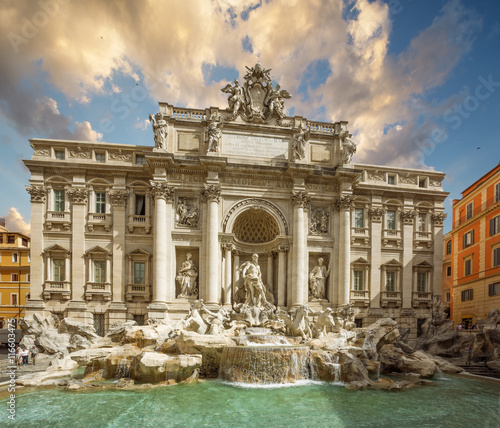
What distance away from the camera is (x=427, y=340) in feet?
67.7

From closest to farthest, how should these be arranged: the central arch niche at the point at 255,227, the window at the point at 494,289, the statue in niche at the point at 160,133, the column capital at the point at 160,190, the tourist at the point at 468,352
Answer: the tourist at the point at 468,352 → the column capital at the point at 160,190 → the statue in niche at the point at 160,133 → the central arch niche at the point at 255,227 → the window at the point at 494,289

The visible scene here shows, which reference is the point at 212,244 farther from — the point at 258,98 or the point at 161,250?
the point at 258,98

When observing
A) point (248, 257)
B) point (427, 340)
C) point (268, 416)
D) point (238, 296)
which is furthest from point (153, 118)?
point (427, 340)

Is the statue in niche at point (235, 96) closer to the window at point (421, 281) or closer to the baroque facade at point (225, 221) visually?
the baroque facade at point (225, 221)

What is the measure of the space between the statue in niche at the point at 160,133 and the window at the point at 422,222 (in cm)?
1857

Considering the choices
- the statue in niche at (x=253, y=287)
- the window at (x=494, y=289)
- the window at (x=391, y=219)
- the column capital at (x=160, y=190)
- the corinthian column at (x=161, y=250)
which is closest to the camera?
the corinthian column at (x=161, y=250)

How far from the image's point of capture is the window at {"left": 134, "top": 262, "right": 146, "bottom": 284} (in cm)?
2052

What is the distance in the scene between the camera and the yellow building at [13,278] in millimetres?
31703

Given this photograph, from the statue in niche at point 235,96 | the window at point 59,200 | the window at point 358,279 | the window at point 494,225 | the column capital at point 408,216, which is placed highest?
the statue in niche at point 235,96

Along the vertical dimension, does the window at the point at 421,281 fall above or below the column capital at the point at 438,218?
below

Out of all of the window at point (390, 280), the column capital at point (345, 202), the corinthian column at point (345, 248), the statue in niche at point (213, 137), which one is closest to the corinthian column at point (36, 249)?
the statue in niche at point (213, 137)

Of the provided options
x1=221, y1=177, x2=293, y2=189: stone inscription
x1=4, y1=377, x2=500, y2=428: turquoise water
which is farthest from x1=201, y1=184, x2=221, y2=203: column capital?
x1=4, y1=377, x2=500, y2=428: turquoise water

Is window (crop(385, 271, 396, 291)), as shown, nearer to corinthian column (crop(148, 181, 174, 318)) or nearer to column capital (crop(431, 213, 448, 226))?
column capital (crop(431, 213, 448, 226))

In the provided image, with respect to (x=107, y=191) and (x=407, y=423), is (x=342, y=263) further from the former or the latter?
(x=107, y=191)
